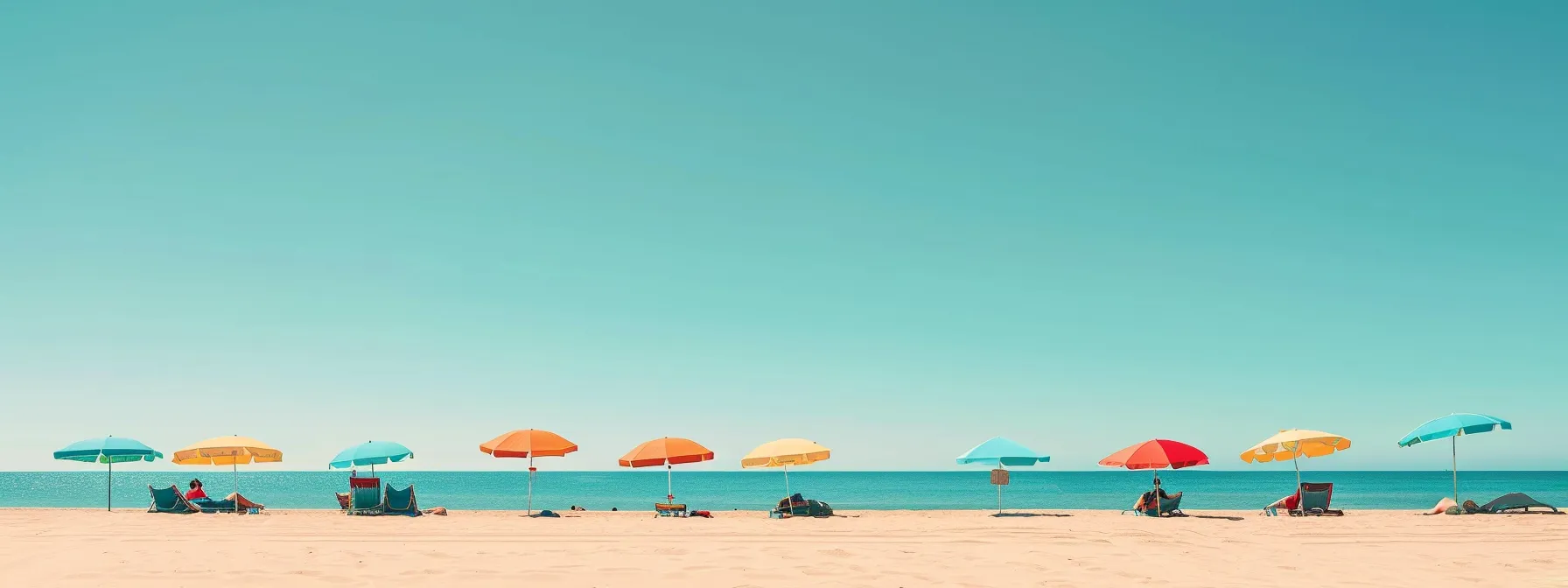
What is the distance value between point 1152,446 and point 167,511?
2177 cm

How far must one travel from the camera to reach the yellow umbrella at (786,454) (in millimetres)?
20359

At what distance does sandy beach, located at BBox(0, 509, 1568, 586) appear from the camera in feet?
30.1

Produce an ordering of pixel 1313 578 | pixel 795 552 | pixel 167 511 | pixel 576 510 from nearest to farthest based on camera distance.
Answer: pixel 1313 578, pixel 795 552, pixel 167 511, pixel 576 510

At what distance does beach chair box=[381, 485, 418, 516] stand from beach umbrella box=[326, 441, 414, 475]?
168 cm

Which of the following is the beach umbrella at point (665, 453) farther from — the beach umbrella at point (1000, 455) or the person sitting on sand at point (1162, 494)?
the person sitting on sand at point (1162, 494)

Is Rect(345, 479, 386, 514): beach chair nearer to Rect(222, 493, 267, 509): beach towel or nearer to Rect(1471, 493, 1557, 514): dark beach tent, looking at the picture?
Rect(222, 493, 267, 509): beach towel

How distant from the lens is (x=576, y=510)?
2284 cm

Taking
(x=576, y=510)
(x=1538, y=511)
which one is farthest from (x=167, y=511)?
(x=1538, y=511)

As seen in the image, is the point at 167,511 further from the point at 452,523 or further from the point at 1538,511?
the point at 1538,511

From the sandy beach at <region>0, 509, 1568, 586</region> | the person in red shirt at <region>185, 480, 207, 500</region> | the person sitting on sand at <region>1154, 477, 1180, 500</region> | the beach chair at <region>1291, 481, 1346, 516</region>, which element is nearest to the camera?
the sandy beach at <region>0, 509, 1568, 586</region>

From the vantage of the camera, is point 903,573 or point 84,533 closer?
point 903,573

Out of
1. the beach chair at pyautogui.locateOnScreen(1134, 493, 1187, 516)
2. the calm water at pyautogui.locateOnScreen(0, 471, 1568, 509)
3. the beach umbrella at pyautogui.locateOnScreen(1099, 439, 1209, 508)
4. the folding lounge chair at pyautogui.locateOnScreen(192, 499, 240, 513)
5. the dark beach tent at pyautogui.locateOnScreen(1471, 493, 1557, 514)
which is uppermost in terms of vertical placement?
the beach umbrella at pyautogui.locateOnScreen(1099, 439, 1209, 508)

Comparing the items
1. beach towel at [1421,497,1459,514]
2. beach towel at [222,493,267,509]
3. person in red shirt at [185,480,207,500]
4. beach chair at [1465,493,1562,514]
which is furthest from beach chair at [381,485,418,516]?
beach chair at [1465,493,1562,514]

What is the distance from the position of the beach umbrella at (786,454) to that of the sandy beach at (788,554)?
361cm
